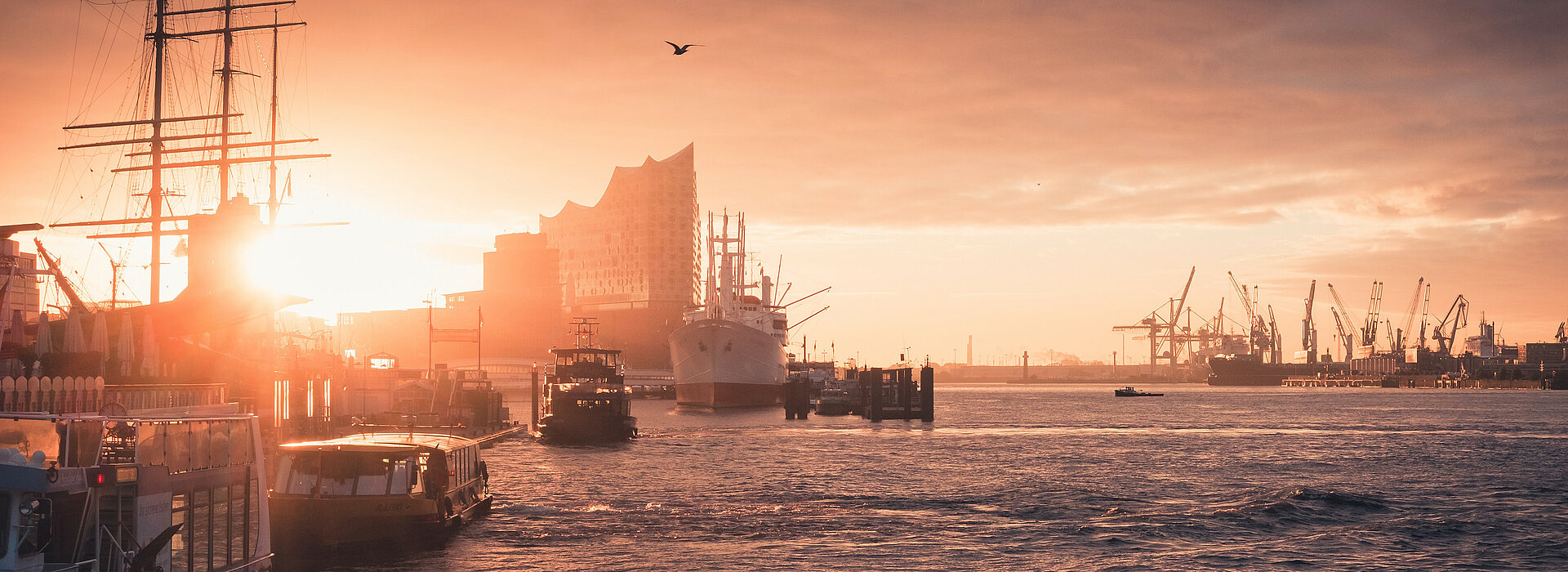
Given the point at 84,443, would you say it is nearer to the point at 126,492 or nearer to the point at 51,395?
the point at 126,492

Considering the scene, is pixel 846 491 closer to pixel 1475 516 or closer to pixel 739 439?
pixel 1475 516

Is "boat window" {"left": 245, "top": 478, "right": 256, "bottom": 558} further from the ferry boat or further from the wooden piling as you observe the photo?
the ferry boat

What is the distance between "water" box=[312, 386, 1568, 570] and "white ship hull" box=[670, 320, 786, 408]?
47835mm

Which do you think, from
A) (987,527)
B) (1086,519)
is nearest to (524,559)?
(987,527)

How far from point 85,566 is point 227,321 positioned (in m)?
32.5

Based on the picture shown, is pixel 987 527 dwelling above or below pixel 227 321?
below

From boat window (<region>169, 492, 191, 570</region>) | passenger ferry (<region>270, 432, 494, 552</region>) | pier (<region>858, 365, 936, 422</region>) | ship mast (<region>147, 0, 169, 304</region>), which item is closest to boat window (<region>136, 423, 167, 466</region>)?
boat window (<region>169, 492, 191, 570</region>)

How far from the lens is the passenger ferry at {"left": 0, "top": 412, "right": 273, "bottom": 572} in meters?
13.9

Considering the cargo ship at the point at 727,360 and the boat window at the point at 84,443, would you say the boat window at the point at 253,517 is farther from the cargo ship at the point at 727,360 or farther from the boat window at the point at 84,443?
the cargo ship at the point at 727,360

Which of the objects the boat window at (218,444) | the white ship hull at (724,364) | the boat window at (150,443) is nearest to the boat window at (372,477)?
the boat window at (218,444)

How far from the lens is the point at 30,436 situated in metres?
14.4

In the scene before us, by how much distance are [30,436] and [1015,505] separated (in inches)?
1391

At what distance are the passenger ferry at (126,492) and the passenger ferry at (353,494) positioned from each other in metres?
8.28

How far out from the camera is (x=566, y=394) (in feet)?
257
